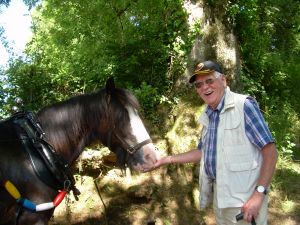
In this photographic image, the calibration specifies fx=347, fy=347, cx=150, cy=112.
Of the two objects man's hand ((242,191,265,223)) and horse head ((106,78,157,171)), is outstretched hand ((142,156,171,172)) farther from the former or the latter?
man's hand ((242,191,265,223))

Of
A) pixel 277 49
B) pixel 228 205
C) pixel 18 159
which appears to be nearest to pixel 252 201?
pixel 228 205

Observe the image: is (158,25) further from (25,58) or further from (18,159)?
(18,159)

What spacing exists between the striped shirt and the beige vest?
0.04 meters

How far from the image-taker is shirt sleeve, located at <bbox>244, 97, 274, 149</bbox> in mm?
2432

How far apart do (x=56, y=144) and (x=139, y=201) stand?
2.78 m

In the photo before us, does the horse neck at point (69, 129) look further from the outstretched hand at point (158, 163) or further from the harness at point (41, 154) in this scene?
the outstretched hand at point (158, 163)

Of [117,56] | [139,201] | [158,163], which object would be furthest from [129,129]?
[117,56]

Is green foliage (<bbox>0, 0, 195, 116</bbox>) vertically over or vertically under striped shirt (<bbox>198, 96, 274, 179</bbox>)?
over

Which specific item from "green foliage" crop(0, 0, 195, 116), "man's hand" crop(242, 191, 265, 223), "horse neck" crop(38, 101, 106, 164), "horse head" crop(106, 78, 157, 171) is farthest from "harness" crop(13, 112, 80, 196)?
"green foliage" crop(0, 0, 195, 116)

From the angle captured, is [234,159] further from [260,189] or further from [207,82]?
[207,82]

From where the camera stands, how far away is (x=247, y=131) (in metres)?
2.51

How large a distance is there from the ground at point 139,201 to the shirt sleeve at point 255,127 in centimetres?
298

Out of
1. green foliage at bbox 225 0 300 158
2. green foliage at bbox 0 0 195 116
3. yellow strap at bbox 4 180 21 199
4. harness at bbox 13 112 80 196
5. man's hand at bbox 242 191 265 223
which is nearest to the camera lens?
man's hand at bbox 242 191 265 223

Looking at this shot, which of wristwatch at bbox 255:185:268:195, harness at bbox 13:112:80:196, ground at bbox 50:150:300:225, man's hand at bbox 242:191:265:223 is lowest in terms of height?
ground at bbox 50:150:300:225
